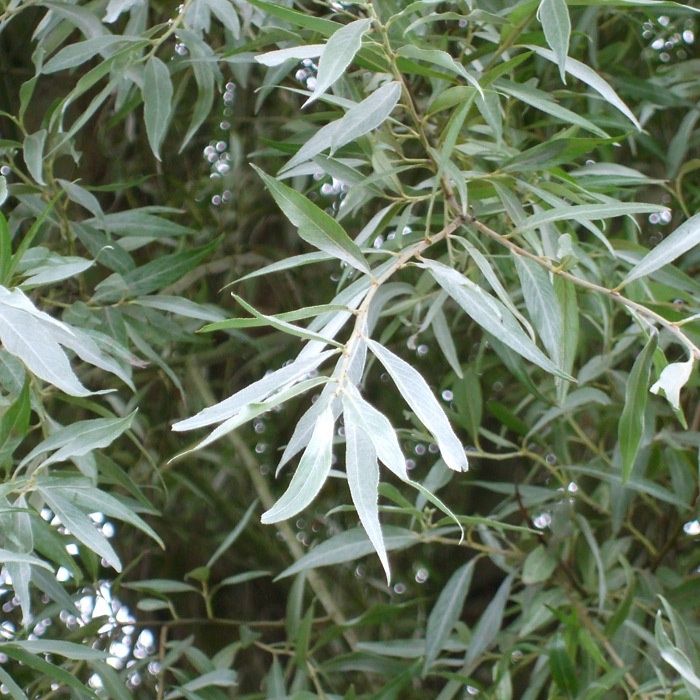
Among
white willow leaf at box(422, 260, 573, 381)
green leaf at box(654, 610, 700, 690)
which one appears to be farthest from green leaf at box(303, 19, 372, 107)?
green leaf at box(654, 610, 700, 690)

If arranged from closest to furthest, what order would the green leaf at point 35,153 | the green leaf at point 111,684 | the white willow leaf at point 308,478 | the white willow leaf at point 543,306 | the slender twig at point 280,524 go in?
the white willow leaf at point 308,478 < the white willow leaf at point 543,306 < the green leaf at point 35,153 < the green leaf at point 111,684 < the slender twig at point 280,524

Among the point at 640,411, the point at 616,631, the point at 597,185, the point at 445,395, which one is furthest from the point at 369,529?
the point at 445,395

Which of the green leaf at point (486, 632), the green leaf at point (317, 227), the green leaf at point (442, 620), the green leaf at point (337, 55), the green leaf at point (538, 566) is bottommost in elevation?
the green leaf at point (486, 632)

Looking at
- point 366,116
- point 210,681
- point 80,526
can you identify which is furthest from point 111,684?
point 366,116

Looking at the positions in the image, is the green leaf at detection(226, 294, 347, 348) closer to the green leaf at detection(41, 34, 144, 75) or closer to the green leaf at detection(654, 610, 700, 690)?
the green leaf at detection(654, 610, 700, 690)

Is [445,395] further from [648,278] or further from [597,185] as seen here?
[597,185]

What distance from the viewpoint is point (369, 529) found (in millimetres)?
392

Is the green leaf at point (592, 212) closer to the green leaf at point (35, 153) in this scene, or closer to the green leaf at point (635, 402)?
the green leaf at point (635, 402)

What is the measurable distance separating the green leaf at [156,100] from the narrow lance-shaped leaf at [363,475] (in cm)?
41

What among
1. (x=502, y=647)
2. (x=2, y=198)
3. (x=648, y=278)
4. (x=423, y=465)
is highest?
(x=2, y=198)

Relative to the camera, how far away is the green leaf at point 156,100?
2.49 feet

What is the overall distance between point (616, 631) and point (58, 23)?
737 mm

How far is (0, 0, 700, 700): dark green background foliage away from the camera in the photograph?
0.55 meters

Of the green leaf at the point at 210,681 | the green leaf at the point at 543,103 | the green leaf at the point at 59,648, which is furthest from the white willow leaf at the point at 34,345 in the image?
the green leaf at the point at 210,681
